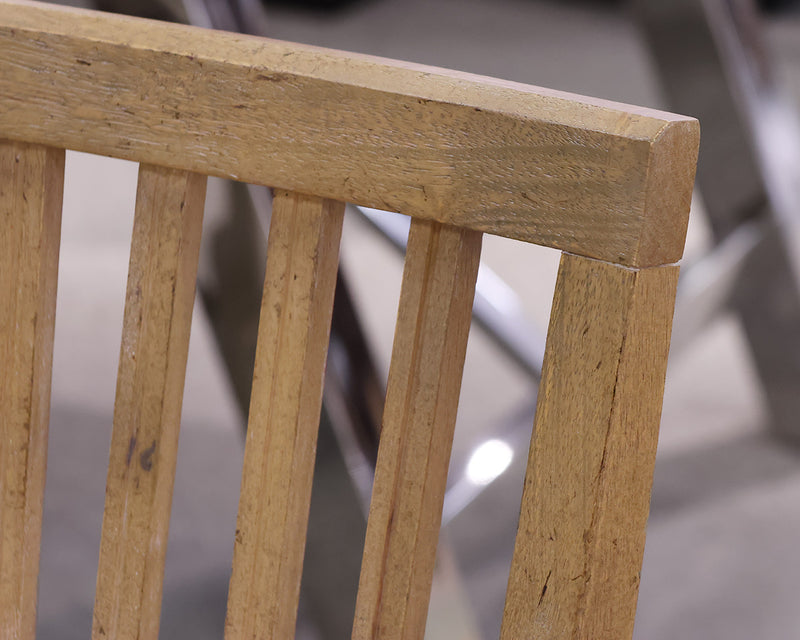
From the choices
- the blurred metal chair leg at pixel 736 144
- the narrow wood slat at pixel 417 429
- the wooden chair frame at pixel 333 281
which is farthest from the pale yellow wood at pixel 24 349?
the blurred metal chair leg at pixel 736 144

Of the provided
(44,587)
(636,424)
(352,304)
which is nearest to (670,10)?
(352,304)

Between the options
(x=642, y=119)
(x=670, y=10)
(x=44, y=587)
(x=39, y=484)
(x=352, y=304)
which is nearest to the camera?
(x=642, y=119)

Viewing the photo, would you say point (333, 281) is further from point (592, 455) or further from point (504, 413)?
point (504, 413)

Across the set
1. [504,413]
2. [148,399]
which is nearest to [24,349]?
[148,399]

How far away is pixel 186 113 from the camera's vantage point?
0.32m

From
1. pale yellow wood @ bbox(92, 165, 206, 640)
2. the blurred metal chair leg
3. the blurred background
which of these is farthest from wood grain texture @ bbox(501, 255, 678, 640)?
the blurred metal chair leg

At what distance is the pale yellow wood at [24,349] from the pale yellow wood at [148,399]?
4 centimetres

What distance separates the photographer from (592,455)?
29 centimetres

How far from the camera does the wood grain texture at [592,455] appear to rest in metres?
0.28

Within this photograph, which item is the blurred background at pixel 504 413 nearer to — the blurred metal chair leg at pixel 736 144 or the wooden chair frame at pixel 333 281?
the blurred metal chair leg at pixel 736 144

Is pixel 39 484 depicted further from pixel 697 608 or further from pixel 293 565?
pixel 697 608

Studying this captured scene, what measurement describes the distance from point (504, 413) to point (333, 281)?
1.29m

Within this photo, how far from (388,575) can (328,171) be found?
0.46 feet

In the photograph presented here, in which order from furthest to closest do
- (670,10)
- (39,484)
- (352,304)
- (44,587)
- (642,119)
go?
1. (670,10)
2. (44,587)
3. (352,304)
4. (39,484)
5. (642,119)
